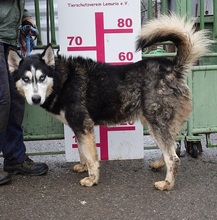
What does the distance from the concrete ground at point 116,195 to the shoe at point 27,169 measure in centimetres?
6

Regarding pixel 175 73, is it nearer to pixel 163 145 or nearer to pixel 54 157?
pixel 163 145

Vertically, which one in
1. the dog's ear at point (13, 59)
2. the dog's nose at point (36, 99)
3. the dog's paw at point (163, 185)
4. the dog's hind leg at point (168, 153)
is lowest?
the dog's paw at point (163, 185)

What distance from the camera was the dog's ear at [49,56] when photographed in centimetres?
398

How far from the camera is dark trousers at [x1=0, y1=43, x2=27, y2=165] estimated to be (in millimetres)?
4059

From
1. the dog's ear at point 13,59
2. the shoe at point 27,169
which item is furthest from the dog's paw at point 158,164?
the dog's ear at point 13,59

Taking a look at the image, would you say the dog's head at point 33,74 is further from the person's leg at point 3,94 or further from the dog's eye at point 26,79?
the person's leg at point 3,94

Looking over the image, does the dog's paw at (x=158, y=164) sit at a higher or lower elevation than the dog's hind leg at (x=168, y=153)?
lower

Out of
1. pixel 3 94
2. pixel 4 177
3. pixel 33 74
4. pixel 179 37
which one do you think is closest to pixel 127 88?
pixel 179 37

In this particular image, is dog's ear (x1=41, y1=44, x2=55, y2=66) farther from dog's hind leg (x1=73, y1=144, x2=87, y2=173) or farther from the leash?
dog's hind leg (x1=73, y1=144, x2=87, y2=173)

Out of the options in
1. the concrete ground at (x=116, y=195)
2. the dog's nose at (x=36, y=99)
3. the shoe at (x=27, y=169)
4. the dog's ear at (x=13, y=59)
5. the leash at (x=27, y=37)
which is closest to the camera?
the concrete ground at (x=116, y=195)

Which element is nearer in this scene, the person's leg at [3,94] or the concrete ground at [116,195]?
the concrete ground at [116,195]

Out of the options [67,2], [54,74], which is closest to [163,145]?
[54,74]

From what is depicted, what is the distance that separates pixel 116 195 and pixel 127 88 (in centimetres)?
109

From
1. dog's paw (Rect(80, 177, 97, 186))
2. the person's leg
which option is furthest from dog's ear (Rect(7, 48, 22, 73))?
dog's paw (Rect(80, 177, 97, 186))
